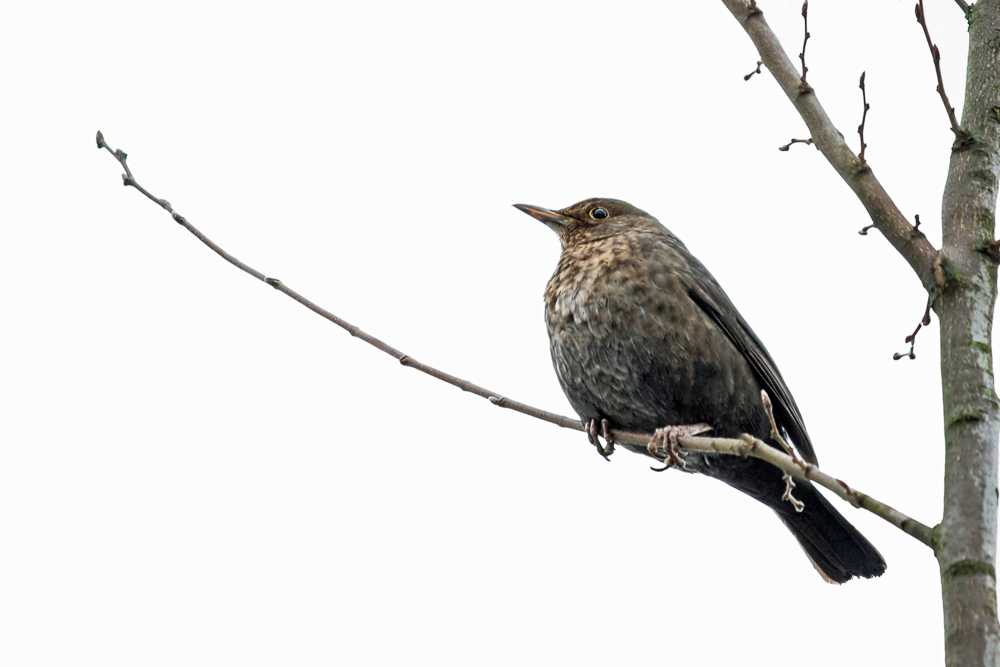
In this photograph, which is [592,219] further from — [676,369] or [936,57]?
[936,57]

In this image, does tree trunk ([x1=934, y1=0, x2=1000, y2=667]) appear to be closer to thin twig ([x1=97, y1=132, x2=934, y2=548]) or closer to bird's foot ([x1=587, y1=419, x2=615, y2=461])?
thin twig ([x1=97, y1=132, x2=934, y2=548])

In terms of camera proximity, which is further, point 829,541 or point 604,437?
point 829,541

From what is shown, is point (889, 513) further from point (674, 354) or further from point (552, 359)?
point (552, 359)

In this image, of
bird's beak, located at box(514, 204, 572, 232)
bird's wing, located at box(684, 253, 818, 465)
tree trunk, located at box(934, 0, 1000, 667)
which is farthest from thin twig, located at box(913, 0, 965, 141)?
bird's beak, located at box(514, 204, 572, 232)

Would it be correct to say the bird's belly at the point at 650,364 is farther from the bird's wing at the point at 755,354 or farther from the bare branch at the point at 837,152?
the bare branch at the point at 837,152

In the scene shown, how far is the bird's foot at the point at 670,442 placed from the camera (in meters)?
3.76

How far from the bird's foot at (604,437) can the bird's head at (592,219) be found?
1.05 meters

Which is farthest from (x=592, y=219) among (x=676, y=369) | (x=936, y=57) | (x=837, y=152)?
(x=936, y=57)

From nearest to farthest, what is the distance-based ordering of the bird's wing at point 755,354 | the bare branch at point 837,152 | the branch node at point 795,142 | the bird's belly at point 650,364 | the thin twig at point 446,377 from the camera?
the thin twig at point 446,377
the bare branch at point 837,152
the branch node at point 795,142
the bird's belly at point 650,364
the bird's wing at point 755,354

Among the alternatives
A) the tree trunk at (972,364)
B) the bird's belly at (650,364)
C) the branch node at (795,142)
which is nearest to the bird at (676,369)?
the bird's belly at (650,364)

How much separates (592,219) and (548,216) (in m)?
0.23

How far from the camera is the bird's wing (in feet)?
14.4

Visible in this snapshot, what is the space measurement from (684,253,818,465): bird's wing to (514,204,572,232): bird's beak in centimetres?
89

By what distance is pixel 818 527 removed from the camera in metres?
4.49
